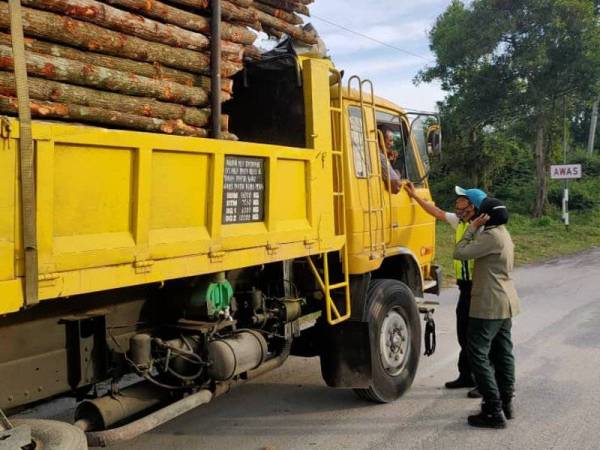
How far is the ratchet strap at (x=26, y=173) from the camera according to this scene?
255 cm

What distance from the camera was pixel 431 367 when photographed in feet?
20.1

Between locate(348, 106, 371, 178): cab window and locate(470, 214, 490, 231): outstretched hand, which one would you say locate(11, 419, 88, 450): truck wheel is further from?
locate(470, 214, 490, 231): outstretched hand

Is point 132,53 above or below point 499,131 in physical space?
below

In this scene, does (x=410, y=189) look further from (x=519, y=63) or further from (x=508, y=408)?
(x=519, y=63)

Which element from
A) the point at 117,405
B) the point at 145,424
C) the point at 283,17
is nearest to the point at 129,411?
the point at 117,405

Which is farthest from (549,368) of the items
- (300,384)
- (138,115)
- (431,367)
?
(138,115)

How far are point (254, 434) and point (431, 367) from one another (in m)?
2.17

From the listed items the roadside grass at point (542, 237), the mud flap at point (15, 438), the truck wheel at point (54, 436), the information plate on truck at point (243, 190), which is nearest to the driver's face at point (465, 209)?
the information plate on truck at point (243, 190)

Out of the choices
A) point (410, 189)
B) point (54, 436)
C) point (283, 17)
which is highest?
point (283, 17)

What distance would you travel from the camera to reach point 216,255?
3.57 meters

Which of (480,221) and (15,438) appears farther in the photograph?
(480,221)

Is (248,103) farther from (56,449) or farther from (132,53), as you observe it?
(56,449)

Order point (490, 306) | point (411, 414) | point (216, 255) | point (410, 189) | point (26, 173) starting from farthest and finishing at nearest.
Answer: point (410, 189)
point (411, 414)
point (490, 306)
point (216, 255)
point (26, 173)

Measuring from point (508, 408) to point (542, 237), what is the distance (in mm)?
15883
